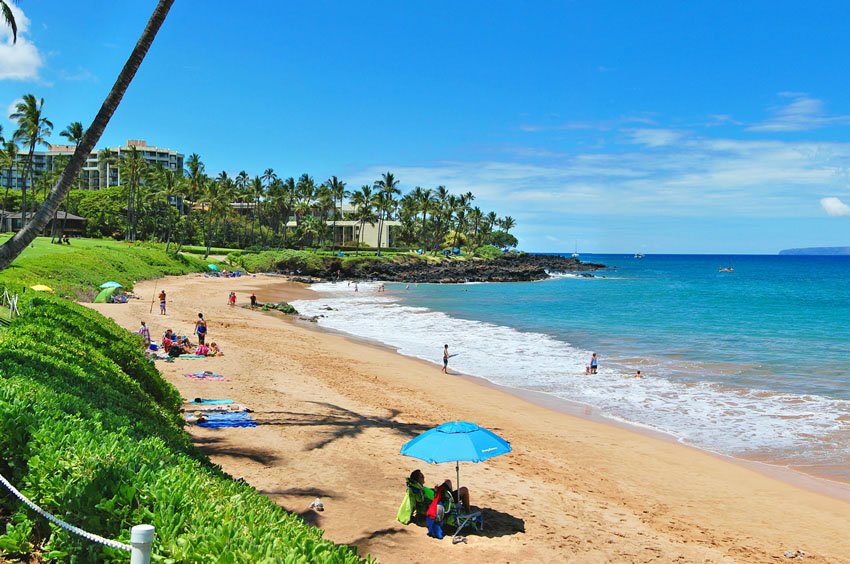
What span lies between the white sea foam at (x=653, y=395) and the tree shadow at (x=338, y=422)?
6.79m

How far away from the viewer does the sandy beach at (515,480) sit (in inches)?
360

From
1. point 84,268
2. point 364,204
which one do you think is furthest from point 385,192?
point 84,268

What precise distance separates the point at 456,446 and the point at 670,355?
73.8 ft

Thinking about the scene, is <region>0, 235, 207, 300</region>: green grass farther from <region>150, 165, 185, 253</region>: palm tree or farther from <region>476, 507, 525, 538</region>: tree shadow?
<region>476, 507, 525, 538</region>: tree shadow

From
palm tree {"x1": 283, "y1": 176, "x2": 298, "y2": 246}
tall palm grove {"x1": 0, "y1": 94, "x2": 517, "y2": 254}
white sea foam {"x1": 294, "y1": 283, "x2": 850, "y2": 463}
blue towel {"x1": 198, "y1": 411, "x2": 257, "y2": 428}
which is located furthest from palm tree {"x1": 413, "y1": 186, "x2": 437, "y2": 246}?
blue towel {"x1": 198, "y1": 411, "x2": 257, "y2": 428}

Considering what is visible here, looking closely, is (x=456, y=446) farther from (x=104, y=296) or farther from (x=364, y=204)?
(x=364, y=204)

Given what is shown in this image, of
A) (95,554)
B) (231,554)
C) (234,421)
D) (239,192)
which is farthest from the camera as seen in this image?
(239,192)

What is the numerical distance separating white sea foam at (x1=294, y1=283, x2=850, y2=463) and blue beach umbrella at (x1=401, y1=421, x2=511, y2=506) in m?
8.40

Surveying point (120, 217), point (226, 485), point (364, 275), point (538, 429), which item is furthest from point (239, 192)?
point (226, 485)

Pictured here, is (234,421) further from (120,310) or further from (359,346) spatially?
(120,310)

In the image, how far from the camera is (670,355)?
29016 mm

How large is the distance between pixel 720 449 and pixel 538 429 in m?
4.26

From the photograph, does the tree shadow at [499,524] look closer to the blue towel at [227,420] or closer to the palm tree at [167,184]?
the blue towel at [227,420]

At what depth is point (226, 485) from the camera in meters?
5.59
